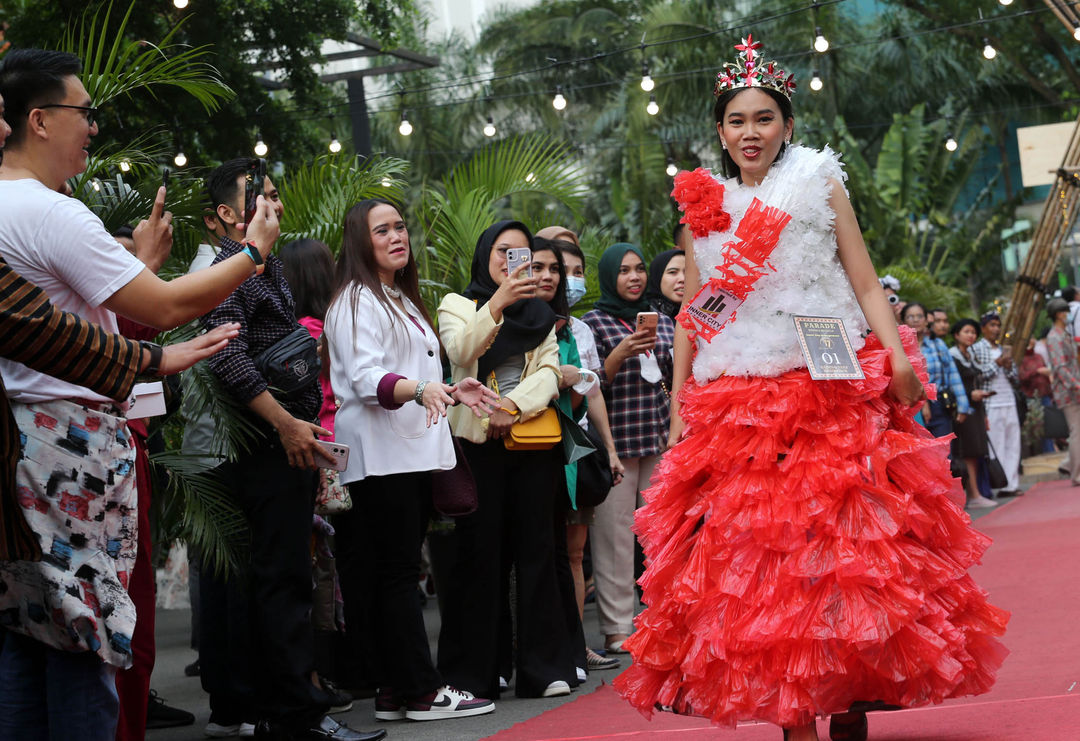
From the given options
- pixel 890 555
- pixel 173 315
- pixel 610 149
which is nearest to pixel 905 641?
pixel 890 555

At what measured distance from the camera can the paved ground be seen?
4711 mm

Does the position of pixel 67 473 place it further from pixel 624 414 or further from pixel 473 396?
pixel 624 414

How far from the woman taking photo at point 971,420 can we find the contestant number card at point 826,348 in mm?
9232

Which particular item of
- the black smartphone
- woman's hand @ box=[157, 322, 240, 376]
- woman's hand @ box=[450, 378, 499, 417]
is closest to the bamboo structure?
woman's hand @ box=[450, 378, 499, 417]

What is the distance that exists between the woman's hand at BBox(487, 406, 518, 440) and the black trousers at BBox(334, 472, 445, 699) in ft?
1.28

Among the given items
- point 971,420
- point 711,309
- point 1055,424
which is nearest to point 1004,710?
point 711,309

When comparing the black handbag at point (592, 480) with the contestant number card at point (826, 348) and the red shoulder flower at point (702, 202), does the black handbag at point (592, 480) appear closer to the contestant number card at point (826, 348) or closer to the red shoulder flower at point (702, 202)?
the red shoulder flower at point (702, 202)

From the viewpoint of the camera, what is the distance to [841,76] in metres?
30.0

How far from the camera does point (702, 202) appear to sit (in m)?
3.99

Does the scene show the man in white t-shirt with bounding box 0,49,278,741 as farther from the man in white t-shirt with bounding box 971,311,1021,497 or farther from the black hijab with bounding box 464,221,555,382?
the man in white t-shirt with bounding box 971,311,1021,497

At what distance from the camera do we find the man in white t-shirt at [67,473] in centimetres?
288

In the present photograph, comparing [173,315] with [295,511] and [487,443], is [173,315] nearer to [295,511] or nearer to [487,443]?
[295,511]

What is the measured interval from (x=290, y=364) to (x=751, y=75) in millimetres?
1805

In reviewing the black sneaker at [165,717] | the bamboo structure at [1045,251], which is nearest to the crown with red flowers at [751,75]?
the black sneaker at [165,717]
